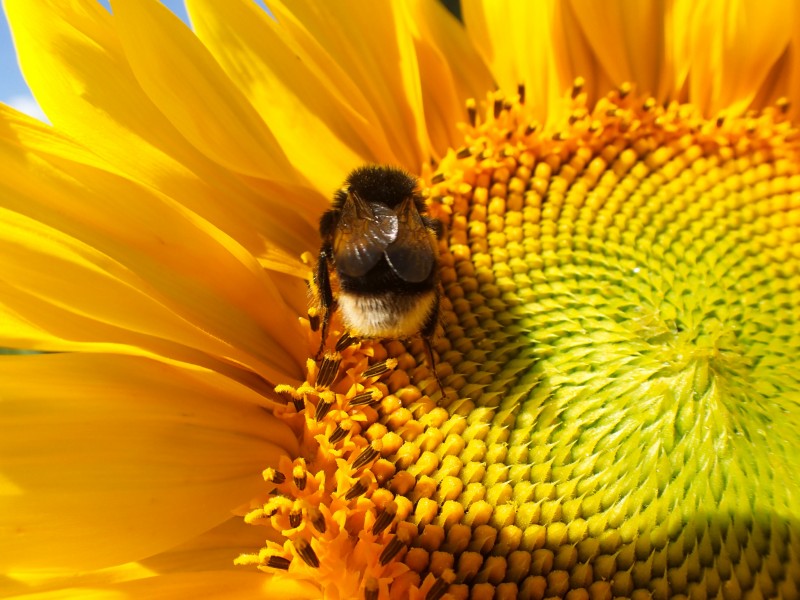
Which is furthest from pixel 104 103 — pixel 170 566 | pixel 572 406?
pixel 572 406

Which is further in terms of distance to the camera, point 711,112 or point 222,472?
point 711,112

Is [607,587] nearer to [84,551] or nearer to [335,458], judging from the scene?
[335,458]

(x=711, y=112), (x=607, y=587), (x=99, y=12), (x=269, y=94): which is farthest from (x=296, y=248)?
(x=711, y=112)

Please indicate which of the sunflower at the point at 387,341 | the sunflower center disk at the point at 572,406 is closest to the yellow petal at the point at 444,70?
the sunflower at the point at 387,341

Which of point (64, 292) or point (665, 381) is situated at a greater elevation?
point (64, 292)

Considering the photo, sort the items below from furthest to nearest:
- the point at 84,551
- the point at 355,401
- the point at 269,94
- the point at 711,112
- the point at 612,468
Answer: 1. the point at 711,112
2. the point at 269,94
3. the point at 355,401
4. the point at 612,468
5. the point at 84,551

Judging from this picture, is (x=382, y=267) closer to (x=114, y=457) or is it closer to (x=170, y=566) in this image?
(x=114, y=457)
